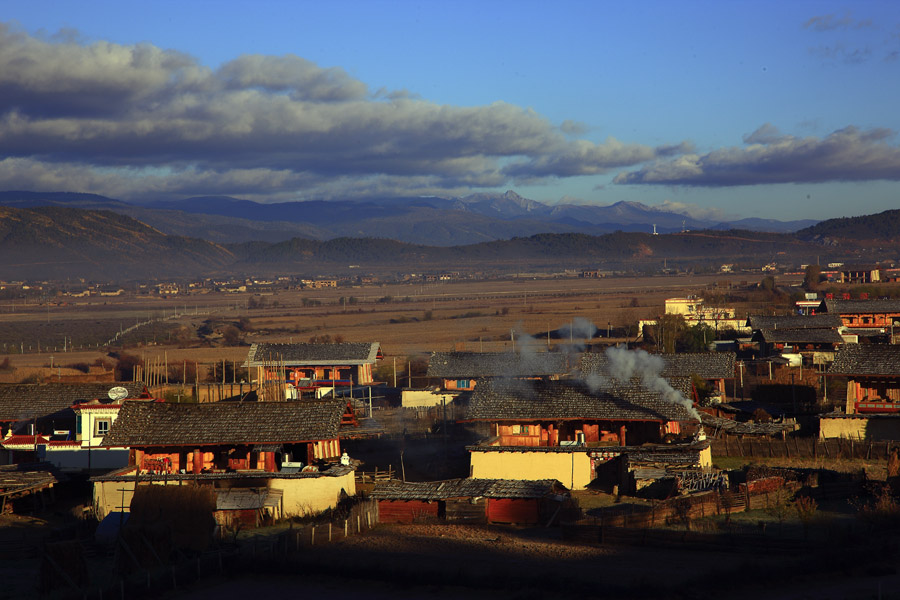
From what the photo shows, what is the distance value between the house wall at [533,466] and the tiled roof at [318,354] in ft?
102

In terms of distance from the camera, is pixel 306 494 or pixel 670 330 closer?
pixel 306 494

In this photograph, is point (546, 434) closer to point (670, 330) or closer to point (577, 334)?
point (670, 330)

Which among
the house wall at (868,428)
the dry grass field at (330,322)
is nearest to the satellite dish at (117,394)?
the house wall at (868,428)

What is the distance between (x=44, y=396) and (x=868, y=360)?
36769 millimetres

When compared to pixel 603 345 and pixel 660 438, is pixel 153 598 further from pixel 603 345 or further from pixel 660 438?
pixel 603 345

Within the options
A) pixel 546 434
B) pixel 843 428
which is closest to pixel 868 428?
pixel 843 428

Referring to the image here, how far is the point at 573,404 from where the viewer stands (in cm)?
3916

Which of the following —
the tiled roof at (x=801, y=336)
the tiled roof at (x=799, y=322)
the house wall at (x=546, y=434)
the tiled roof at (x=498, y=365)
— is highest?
the tiled roof at (x=799, y=322)

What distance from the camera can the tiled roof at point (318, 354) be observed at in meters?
68.3

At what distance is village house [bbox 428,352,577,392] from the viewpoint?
59.2 m

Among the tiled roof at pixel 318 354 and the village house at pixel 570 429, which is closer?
the village house at pixel 570 429

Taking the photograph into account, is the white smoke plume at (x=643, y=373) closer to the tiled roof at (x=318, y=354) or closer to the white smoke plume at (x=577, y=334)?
the tiled roof at (x=318, y=354)

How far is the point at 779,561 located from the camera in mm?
25500

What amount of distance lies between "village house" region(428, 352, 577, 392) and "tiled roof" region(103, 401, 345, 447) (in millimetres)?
24134
